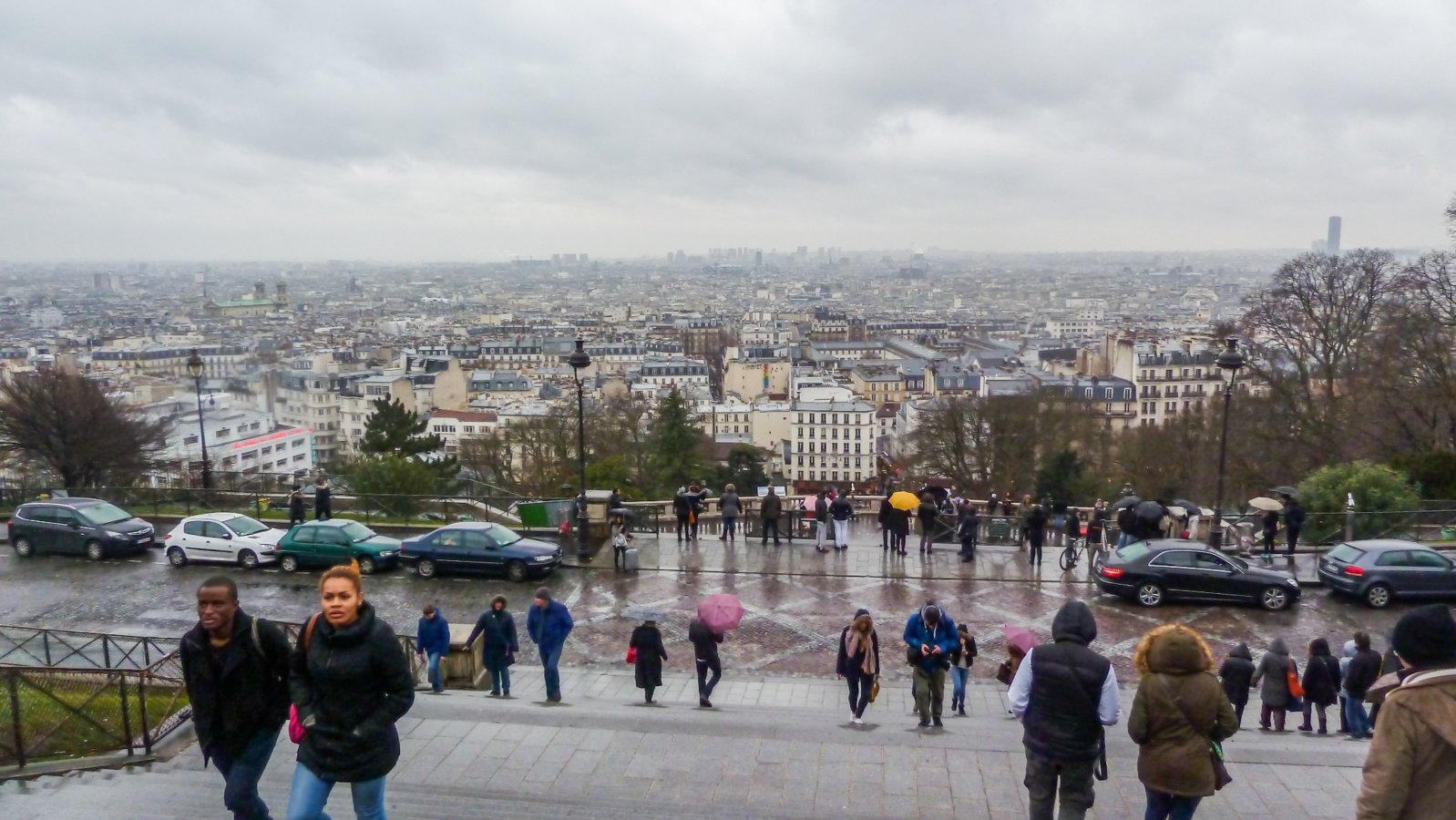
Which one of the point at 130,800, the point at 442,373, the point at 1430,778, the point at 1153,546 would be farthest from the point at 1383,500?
the point at 442,373

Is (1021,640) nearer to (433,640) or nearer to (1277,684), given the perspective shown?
(1277,684)

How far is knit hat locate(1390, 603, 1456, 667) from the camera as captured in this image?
163 inches

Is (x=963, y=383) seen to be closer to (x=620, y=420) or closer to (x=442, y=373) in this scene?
(x=442, y=373)

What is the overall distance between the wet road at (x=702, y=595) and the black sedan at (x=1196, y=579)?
0.22 meters

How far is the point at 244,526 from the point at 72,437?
68.2ft

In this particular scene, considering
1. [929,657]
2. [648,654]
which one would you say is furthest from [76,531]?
[929,657]

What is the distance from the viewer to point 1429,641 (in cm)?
417

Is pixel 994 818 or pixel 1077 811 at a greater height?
pixel 1077 811

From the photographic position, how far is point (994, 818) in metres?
7.48

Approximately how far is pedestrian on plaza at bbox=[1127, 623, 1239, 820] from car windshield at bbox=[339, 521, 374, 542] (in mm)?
16561

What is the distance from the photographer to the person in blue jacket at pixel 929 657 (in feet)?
33.3

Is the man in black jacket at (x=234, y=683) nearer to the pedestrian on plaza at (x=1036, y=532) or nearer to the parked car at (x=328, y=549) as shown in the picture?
the parked car at (x=328, y=549)

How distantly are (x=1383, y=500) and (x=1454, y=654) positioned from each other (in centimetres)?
1958

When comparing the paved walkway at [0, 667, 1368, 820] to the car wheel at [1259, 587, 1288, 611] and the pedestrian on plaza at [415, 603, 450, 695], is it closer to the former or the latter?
the pedestrian on plaza at [415, 603, 450, 695]
